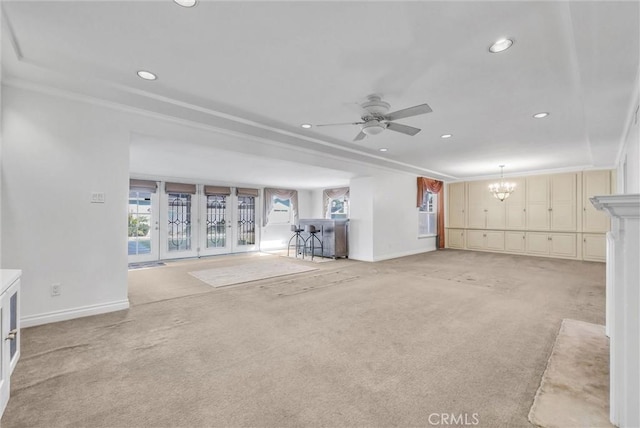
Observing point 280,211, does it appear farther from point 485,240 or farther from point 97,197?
point 97,197

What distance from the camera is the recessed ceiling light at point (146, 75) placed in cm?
254

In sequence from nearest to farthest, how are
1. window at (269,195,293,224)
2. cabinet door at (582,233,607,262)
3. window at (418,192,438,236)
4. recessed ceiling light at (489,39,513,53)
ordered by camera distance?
recessed ceiling light at (489,39,513,53) → cabinet door at (582,233,607,262) → window at (418,192,438,236) → window at (269,195,293,224)

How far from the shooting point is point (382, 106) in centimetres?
308

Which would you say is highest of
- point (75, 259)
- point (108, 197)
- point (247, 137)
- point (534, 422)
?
point (247, 137)

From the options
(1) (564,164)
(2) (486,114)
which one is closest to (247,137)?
(2) (486,114)

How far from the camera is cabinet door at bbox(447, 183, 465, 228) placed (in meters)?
8.99

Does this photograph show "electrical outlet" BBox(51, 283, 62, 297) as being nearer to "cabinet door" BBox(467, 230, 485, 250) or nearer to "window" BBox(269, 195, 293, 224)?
"window" BBox(269, 195, 293, 224)

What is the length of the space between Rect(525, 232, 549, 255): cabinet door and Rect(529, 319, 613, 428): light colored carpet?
5.83 meters

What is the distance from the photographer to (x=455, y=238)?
30.0 feet

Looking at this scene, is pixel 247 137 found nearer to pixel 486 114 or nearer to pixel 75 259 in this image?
pixel 75 259

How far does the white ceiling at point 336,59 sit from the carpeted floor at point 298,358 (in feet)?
7.42

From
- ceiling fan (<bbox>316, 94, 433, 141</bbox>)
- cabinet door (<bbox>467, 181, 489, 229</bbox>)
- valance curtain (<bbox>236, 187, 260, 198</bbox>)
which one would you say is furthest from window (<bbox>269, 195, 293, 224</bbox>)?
ceiling fan (<bbox>316, 94, 433, 141</bbox>)

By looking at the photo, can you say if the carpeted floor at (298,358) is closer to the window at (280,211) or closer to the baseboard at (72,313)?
the baseboard at (72,313)

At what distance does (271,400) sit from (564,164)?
8.04 metres
